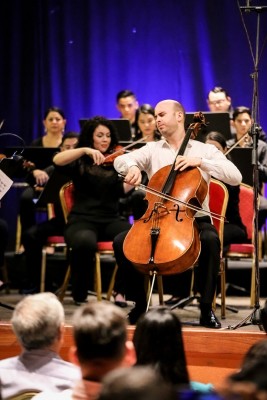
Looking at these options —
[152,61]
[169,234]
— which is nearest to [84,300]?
[169,234]

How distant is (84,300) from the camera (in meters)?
4.65

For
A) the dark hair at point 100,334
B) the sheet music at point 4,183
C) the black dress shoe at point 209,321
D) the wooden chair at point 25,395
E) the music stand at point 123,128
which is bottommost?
the black dress shoe at point 209,321

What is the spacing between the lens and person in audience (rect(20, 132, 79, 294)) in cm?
503

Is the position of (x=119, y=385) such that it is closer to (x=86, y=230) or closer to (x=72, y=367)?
(x=72, y=367)

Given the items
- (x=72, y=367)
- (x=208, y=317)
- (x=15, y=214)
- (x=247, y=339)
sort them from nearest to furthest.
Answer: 1. (x=72, y=367)
2. (x=247, y=339)
3. (x=208, y=317)
4. (x=15, y=214)

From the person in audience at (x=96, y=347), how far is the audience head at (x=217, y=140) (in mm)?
2868

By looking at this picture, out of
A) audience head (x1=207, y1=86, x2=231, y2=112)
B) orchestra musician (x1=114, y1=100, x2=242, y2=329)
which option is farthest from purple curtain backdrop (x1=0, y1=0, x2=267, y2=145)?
orchestra musician (x1=114, y1=100, x2=242, y2=329)

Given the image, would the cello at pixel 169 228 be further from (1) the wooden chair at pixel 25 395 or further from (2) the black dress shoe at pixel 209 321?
(1) the wooden chair at pixel 25 395

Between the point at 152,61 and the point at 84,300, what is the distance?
2895 mm

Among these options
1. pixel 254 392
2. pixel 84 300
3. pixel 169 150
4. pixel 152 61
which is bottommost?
pixel 84 300

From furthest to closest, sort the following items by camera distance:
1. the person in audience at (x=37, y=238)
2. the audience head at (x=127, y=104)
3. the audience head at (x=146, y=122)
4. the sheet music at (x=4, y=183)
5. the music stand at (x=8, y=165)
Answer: the audience head at (x=127, y=104) < the audience head at (x=146, y=122) < the person in audience at (x=37, y=238) < the music stand at (x=8, y=165) < the sheet music at (x=4, y=183)

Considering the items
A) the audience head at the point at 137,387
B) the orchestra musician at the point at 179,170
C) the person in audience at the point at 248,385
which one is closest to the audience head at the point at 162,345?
the person in audience at the point at 248,385

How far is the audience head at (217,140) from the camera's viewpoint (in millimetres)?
4562

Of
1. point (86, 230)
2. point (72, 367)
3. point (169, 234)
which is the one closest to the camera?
point (72, 367)
